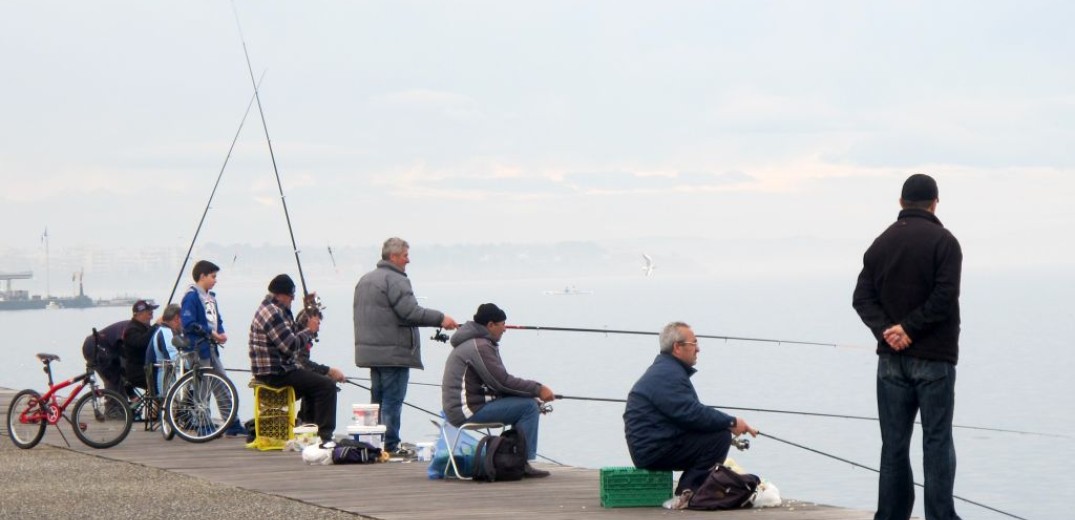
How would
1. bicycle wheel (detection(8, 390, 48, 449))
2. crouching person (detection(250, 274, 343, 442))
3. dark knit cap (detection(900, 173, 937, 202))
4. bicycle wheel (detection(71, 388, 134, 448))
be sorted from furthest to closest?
bicycle wheel (detection(8, 390, 48, 449)), bicycle wheel (detection(71, 388, 134, 448)), crouching person (detection(250, 274, 343, 442)), dark knit cap (detection(900, 173, 937, 202))

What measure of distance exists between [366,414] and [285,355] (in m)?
0.88

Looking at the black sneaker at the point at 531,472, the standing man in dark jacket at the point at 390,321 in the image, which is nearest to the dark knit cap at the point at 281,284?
the standing man in dark jacket at the point at 390,321

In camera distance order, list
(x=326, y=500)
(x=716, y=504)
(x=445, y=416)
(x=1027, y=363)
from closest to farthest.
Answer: (x=716, y=504), (x=326, y=500), (x=445, y=416), (x=1027, y=363)

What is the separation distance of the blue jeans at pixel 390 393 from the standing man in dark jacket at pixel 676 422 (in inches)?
131

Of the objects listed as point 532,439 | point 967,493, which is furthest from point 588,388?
point 532,439

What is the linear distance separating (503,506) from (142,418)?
6466 mm

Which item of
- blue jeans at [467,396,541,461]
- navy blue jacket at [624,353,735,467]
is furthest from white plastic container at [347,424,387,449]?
navy blue jacket at [624,353,735,467]

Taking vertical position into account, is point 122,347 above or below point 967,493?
above

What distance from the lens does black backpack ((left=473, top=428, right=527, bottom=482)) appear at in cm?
953

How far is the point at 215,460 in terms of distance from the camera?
10977 millimetres

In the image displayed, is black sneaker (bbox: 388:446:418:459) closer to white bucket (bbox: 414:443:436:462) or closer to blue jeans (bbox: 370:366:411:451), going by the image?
blue jeans (bbox: 370:366:411:451)

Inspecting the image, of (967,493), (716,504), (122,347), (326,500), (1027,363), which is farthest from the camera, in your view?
(1027,363)

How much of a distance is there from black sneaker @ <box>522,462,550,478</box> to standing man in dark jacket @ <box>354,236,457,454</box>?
150cm

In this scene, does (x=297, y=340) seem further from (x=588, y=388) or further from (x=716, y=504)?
(x=588, y=388)
